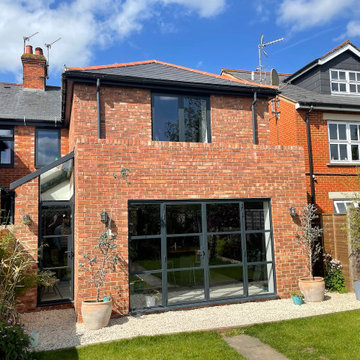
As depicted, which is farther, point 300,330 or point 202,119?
point 202,119

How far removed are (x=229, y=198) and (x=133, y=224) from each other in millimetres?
2564

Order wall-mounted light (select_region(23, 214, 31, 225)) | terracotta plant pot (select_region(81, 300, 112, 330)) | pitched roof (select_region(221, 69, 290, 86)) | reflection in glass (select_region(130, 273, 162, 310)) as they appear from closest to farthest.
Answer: terracotta plant pot (select_region(81, 300, 112, 330))
reflection in glass (select_region(130, 273, 162, 310))
wall-mounted light (select_region(23, 214, 31, 225))
pitched roof (select_region(221, 69, 290, 86))

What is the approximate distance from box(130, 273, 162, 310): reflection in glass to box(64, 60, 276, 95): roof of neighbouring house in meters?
5.47

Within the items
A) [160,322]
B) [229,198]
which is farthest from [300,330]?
[229,198]

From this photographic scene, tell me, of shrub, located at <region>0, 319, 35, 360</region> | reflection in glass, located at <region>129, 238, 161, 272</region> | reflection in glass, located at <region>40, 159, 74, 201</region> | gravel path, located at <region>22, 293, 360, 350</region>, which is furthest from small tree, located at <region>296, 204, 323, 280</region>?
shrub, located at <region>0, 319, 35, 360</region>

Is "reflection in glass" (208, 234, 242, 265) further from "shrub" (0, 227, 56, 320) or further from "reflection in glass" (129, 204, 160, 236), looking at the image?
"shrub" (0, 227, 56, 320)

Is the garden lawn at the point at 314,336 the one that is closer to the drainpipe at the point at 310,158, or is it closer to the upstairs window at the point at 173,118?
the drainpipe at the point at 310,158

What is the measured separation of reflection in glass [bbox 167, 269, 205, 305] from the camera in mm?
8445

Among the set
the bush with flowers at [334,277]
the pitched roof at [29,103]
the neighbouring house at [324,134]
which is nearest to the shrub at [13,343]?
the bush with flowers at [334,277]

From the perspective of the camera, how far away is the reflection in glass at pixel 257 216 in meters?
9.12

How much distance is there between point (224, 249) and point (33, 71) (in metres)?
13.0

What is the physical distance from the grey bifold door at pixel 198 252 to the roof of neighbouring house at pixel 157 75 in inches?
150

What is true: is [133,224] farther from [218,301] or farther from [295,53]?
[295,53]

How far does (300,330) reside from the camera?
22.1 feet
